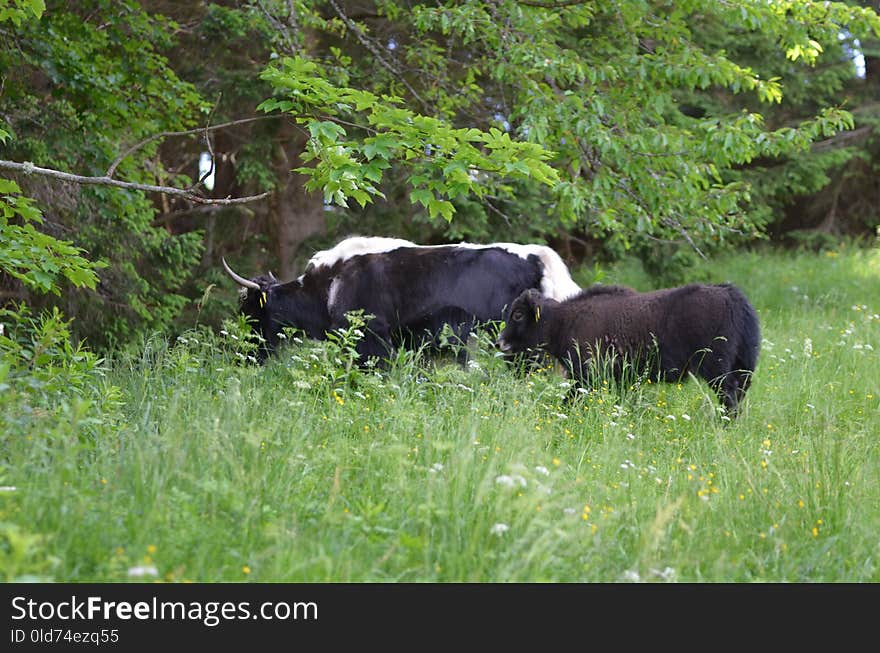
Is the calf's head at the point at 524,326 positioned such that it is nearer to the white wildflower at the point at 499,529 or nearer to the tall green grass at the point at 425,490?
the tall green grass at the point at 425,490

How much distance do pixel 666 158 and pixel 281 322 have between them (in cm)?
422

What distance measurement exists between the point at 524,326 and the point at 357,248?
2014 mm

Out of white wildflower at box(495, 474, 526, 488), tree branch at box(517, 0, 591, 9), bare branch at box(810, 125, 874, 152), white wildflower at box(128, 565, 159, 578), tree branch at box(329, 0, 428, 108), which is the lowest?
white wildflower at box(128, 565, 159, 578)

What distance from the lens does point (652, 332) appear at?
783cm

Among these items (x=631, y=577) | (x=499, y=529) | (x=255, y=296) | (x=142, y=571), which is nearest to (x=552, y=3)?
(x=255, y=296)

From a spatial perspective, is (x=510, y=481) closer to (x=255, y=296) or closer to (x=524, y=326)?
(x=524, y=326)

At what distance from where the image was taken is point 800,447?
20.2 feet

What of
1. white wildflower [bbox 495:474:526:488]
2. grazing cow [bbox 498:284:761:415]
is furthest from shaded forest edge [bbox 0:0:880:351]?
white wildflower [bbox 495:474:526:488]

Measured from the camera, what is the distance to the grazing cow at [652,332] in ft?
24.9

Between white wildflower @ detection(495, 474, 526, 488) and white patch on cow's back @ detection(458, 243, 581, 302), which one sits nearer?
white wildflower @ detection(495, 474, 526, 488)

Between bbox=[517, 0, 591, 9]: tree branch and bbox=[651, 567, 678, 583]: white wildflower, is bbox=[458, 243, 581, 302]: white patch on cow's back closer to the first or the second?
bbox=[517, 0, 591, 9]: tree branch

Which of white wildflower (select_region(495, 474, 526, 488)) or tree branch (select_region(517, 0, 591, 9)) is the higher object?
tree branch (select_region(517, 0, 591, 9))

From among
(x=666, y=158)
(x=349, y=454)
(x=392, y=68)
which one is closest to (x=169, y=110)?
(x=392, y=68)

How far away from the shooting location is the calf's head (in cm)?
839
